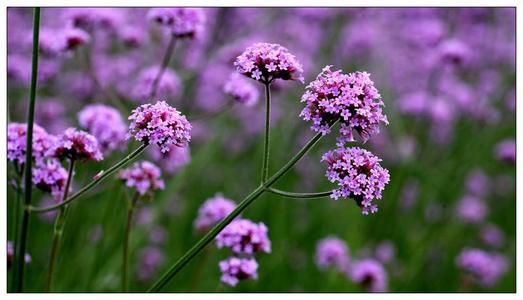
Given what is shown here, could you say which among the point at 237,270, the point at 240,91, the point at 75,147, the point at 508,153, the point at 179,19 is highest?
the point at 508,153

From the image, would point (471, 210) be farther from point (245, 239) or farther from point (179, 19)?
point (245, 239)

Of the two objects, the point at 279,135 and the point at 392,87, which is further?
the point at 392,87

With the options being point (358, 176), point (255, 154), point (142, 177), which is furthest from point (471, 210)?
point (358, 176)

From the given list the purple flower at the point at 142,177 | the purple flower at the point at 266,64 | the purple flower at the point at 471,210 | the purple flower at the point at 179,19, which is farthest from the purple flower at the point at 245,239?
the purple flower at the point at 471,210

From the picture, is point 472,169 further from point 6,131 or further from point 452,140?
point 6,131

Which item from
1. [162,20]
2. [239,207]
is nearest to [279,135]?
[162,20]

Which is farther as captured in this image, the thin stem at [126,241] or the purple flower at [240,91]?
the purple flower at [240,91]

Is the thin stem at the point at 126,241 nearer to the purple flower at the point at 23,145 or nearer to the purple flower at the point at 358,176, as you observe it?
the purple flower at the point at 23,145
